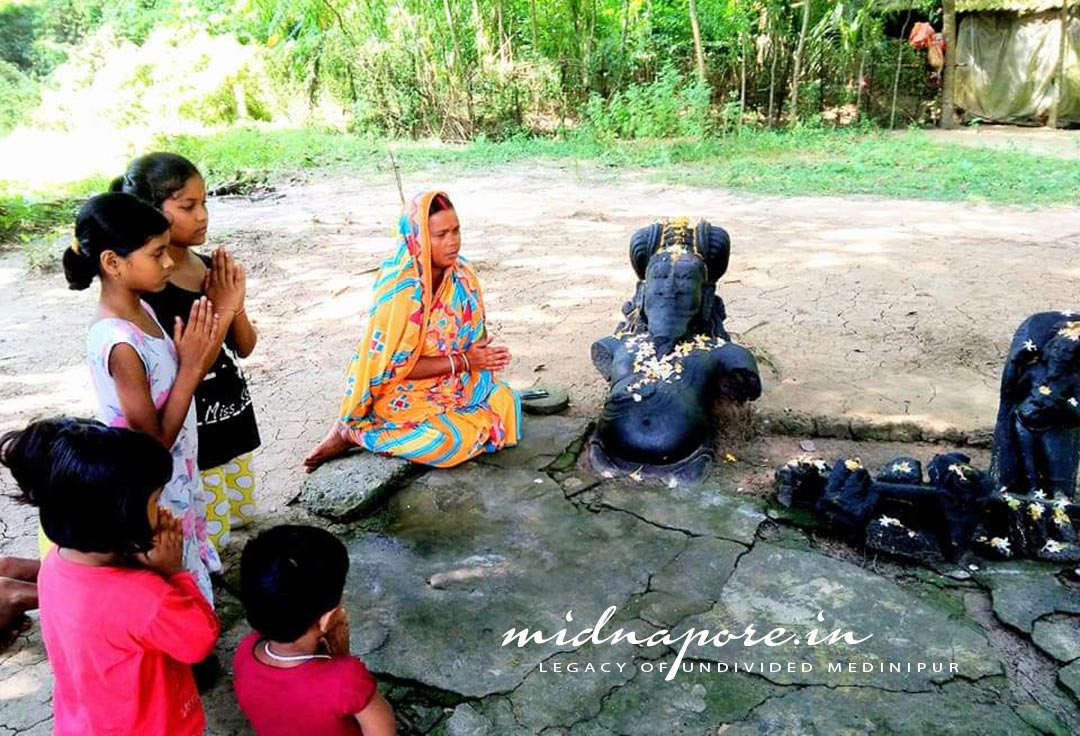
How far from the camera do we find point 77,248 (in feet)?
6.81

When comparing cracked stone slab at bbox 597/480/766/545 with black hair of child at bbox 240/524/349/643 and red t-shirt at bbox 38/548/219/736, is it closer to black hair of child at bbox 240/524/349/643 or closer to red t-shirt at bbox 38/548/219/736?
black hair of child at bbox 240/524/349/643

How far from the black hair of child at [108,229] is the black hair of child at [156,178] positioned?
0.35 m

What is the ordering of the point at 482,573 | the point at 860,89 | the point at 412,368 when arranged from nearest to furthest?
1. the point at 482,573
2. the point at 412,368
3. the point at 860,89

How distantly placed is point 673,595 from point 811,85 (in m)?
12.5

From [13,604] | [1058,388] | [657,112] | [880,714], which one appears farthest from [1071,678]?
[657,112]

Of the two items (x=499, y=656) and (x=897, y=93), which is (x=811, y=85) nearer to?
(x=897, y=93)

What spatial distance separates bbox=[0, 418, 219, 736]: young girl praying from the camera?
5.35 ft

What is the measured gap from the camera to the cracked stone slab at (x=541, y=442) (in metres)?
3.44

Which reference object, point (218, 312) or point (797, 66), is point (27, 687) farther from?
point (797, 66)

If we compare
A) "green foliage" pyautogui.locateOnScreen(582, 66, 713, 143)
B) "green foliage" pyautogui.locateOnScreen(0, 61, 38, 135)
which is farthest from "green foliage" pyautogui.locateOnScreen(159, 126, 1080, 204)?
"green foliage" pyautogui.locateOnScreen(0, 61, 38, 135)

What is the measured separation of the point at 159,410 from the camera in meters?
2.24

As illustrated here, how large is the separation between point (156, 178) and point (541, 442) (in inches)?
73.4

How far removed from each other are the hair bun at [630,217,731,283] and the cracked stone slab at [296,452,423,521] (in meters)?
1.39

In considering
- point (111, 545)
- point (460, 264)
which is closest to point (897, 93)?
point (460, 264)
